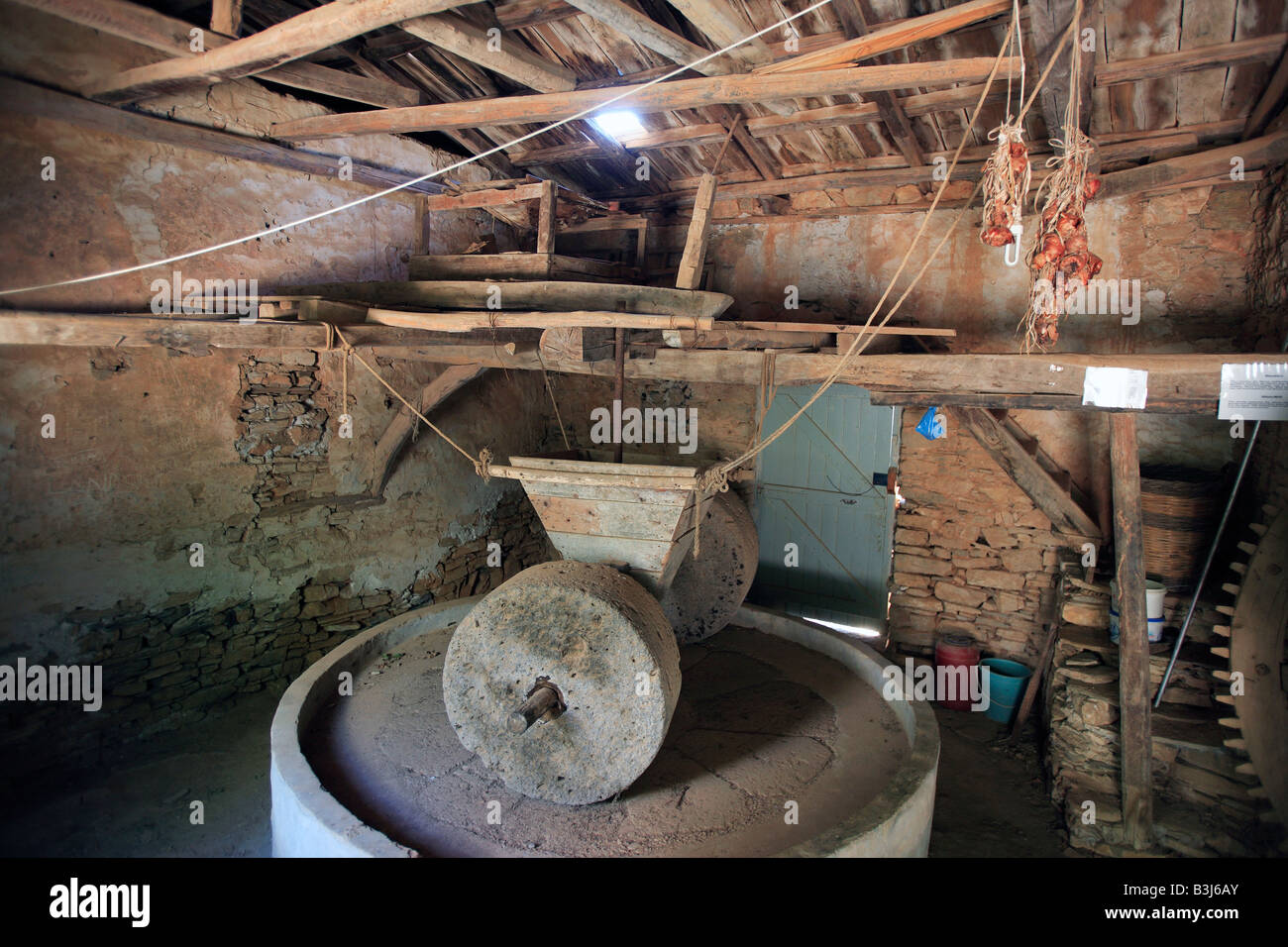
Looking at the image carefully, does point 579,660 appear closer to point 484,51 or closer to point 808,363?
point 808,363

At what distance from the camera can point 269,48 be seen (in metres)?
4.10

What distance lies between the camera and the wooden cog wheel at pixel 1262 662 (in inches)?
152

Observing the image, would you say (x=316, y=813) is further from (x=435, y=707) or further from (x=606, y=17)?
(x=606, y=17)

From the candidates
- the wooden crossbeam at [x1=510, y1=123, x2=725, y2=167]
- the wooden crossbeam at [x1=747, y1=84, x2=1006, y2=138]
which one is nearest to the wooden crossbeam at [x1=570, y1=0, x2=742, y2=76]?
the wooden crossbeam at [x1=747, y1=84, x2=1006, y2=138]

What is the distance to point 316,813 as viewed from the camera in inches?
121

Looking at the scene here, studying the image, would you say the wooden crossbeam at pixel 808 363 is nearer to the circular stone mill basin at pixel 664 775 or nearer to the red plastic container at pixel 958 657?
the circular stone mill basin at pixel 664 775

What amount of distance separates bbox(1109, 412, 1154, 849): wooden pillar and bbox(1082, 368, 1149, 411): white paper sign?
1.05 metres

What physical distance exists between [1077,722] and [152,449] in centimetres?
680

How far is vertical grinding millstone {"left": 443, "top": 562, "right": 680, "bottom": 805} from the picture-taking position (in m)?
3.36

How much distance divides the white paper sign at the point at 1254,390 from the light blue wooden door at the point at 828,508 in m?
3.34

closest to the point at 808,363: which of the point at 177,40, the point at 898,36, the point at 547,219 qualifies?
the point at 898,36

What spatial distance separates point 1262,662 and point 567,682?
3918 mm

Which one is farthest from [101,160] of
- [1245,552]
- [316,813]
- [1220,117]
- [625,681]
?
[1245,552]
